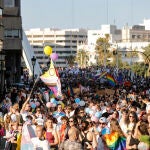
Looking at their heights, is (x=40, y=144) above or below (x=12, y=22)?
below

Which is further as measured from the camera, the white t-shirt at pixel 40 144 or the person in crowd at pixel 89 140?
the person in crowd at pixel 89 140

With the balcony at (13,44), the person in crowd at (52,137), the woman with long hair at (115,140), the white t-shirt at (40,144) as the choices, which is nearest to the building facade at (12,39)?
the balcony at (13,44)

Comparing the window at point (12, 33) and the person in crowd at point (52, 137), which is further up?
the window at point (12, 33)

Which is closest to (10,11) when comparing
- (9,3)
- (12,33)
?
(12,33)

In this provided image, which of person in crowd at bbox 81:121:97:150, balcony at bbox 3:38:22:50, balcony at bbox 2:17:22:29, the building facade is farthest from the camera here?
balcony at bbox 2:17:22:29

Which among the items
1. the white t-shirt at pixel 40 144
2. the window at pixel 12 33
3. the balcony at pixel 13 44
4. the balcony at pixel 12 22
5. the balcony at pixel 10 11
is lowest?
the white t-shirt at pixel 40 144

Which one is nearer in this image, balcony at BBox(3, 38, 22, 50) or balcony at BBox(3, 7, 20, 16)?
balcony at BBox(3, 38, 22, 50)

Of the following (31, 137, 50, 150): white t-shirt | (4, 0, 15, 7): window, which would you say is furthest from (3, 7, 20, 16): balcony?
A: (31, 137, 50, 150): white t-shirt

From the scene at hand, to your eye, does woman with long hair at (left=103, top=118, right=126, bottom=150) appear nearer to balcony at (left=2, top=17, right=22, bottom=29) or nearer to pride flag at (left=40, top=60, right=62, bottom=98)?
pride flag at (left=40, top=60, right=62, bottom=98)

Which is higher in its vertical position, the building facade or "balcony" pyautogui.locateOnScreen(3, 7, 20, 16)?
"balcony" pyautogui.locateOnScreen(3, 7, 20, 16)

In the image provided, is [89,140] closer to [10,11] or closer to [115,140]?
[115,140]

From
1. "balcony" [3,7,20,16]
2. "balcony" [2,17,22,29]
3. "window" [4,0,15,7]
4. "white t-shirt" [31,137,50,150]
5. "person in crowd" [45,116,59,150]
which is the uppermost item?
"window" [4,0,15,7]

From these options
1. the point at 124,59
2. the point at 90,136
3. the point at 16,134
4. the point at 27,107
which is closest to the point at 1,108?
the point at 27,107

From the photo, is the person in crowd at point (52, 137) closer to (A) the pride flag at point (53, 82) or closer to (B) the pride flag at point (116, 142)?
(B) the pride flag at point (116, 142)
